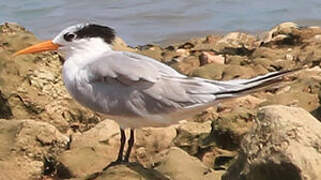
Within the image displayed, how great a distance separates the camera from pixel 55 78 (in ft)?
24.2

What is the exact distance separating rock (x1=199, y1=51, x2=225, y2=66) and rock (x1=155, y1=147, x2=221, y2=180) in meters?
3.66

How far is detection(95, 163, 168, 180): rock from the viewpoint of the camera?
4875 mm

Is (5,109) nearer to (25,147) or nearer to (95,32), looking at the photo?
(25,147)

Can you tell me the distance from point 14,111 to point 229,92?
233 cm

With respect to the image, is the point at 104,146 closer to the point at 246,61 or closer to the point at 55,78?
the point at 55,78

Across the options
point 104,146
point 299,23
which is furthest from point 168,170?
point 299,23

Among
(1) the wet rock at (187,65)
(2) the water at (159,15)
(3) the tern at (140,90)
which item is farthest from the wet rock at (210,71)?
(2) the water at (159,15)

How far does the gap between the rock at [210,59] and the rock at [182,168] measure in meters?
3.66

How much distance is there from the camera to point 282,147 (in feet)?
14.5

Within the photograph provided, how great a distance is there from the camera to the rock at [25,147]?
584cm

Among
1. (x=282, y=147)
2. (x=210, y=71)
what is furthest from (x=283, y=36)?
(x=282, y=147)

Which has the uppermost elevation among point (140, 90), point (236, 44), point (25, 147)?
point (140, 90)

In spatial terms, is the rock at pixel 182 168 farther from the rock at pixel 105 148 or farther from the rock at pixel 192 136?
the rock at pixel 192 136

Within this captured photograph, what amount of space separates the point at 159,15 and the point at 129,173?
10.2 m
